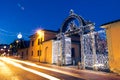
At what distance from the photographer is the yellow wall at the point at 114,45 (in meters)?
13.8

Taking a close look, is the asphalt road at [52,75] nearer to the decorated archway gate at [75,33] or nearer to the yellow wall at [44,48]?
the decorated archway gate at [75,33]

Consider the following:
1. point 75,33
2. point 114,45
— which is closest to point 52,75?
point 114,45

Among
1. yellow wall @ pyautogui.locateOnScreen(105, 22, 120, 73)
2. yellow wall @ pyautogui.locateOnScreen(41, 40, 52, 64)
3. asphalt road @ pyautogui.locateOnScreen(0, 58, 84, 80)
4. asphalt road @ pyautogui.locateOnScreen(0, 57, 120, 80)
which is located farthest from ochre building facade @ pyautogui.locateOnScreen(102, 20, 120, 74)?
yellow wall @ pyautogui.locateOnScreen(41, 40, 52, 64)

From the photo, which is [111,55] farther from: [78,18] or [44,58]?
[44,58]

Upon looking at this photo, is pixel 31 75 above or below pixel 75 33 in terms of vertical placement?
below

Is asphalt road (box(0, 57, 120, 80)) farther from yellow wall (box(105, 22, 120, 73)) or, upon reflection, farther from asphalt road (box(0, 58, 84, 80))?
yellow wall (box(105, 22, 120, 73))

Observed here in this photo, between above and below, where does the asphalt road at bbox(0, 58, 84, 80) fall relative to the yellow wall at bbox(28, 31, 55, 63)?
below

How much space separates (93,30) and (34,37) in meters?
22.8

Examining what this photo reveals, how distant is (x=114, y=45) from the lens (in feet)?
46.6

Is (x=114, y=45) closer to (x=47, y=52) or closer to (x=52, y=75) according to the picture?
(x=52, y=75)

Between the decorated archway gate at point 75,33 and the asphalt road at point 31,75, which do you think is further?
the decorated archway gate at point 75,33

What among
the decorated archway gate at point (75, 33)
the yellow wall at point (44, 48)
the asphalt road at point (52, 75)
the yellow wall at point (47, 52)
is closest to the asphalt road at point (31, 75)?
the asphalt road at point (52, 75)

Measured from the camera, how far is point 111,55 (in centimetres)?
1445

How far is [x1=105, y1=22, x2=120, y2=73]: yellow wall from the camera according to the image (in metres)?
13.8
